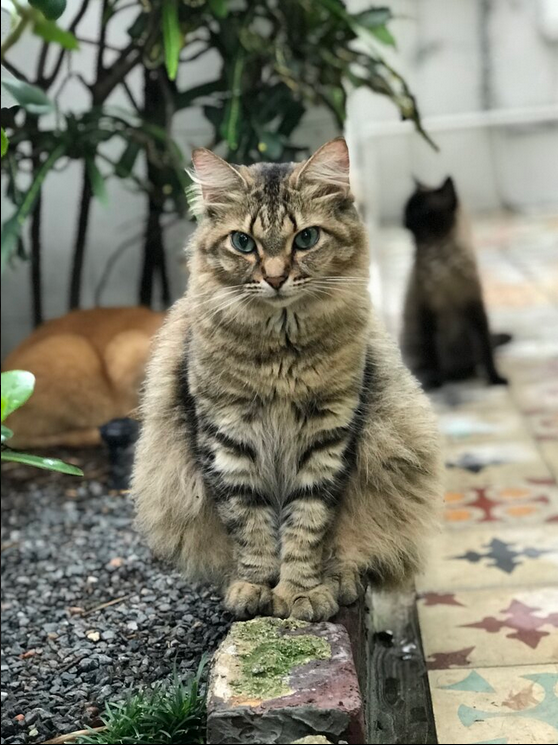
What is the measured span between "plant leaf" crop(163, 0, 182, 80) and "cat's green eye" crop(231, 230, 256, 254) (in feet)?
2.94

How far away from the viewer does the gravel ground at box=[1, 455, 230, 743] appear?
4.79 feet

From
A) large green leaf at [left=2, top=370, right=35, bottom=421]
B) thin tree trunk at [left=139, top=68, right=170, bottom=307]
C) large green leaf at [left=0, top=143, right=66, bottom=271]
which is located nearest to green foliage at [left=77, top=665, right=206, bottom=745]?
large green leaf at [left=2, top=370, right=35, bottom=421]

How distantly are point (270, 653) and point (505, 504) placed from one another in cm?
123

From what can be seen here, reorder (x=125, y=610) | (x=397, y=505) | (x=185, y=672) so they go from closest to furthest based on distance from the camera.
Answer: (x=185, y=672), (x=397, y=505), (x=125, y=610)

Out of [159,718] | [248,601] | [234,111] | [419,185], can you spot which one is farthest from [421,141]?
[159,718]

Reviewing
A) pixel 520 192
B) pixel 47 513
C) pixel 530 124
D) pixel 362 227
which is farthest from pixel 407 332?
pixel 362 227

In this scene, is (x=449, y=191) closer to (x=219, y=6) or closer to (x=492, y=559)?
(x=219, y=6)

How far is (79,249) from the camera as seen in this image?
309cm

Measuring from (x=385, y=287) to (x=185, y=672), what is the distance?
68.8 inches

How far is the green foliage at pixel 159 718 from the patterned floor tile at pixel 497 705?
37 centimetres

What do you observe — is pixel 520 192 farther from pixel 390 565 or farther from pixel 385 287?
pixel 390 565

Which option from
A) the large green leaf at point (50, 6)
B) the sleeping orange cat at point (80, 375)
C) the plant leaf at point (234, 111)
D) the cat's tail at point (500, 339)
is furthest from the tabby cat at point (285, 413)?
the cat's tail at point (500, 339)

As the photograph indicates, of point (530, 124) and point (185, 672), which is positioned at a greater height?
point (530, 124)

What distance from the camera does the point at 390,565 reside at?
63.4 inches
